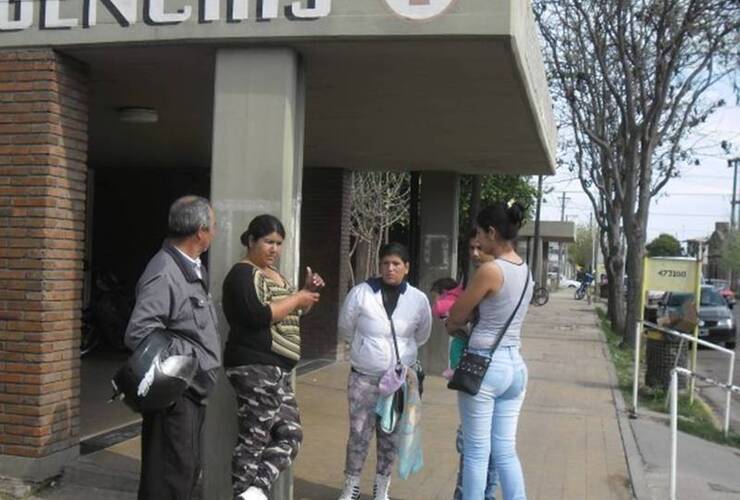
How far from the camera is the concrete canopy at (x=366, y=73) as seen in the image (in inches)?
189

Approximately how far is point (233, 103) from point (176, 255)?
1.58 m

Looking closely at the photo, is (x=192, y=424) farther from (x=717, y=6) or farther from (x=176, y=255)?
(x=717, y=6)

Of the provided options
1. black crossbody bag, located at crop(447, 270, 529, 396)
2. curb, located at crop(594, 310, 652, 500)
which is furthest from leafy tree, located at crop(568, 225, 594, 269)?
black crossbody bag, located at crop(447, 270, 529, 396)

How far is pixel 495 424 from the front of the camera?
4422 mm

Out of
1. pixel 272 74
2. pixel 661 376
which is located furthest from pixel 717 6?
pixel 272 74

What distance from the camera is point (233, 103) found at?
5105mm

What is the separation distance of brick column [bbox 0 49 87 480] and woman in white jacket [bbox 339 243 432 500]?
2022 mm

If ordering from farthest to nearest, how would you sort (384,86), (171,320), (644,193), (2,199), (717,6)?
(644,193)
(717,6)
(384,86)
(2,199)
(171,320)

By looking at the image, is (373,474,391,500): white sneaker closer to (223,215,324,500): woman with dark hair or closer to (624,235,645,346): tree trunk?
(223,215,324,500): woman with dark hair

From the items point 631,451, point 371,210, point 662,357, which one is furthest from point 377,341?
point 371,210

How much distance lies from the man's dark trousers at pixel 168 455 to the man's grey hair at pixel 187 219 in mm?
798

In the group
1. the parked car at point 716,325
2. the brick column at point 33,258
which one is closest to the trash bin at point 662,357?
the brick column at point 33,258

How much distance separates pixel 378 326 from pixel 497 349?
2.96 feet

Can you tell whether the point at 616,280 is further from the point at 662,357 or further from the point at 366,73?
the point at 366,73
